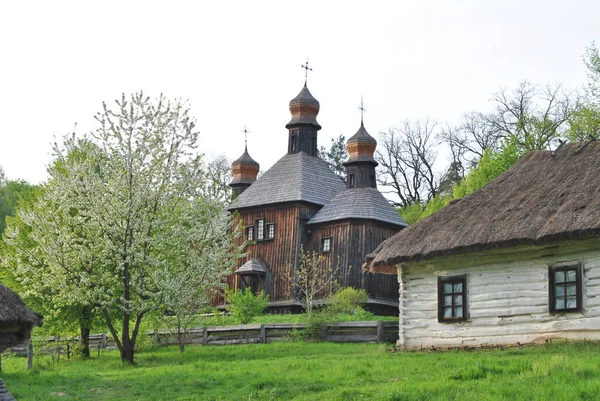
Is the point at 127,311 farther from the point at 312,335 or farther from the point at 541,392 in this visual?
the point at 541,392

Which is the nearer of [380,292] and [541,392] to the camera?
[541,392]

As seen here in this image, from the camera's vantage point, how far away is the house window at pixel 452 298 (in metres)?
24.9

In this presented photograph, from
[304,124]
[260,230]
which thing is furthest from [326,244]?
[304,124]

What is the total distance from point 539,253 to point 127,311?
39.9 ft

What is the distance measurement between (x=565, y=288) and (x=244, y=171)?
35.1 meters

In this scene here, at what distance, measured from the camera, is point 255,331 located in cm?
3347

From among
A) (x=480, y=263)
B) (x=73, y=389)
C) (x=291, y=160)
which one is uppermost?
(x=291, y=160)

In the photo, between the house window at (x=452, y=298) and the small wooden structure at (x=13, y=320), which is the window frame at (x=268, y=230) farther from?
the small wooden structure at (x=13, y=320)

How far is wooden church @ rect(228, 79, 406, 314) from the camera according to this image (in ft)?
146

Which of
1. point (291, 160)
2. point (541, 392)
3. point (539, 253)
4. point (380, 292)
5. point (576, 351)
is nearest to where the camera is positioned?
point (541, 392)

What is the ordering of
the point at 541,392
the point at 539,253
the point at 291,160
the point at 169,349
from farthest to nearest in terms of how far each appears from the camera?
the point at 291,160, the point at 169,349, the point at 539,253, the point at 541,392

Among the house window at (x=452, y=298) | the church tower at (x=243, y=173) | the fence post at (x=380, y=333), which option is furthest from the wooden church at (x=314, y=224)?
the house window at (x=452, y=298)

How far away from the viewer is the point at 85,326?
33.3 m

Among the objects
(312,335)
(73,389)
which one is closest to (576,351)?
(73,389)
